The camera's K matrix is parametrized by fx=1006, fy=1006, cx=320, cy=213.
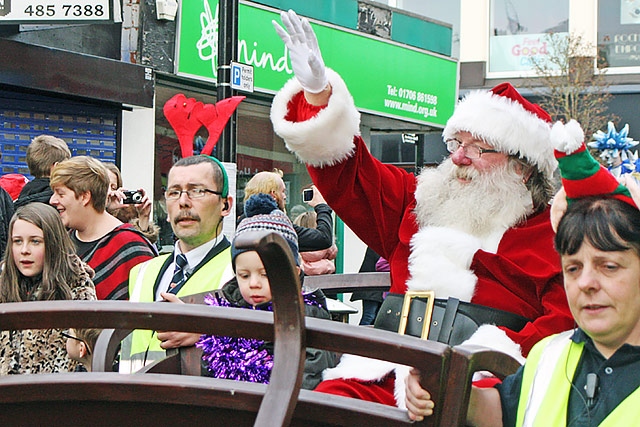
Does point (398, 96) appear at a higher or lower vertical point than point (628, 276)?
higher

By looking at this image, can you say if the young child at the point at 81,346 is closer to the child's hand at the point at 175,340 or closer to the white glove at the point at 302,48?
the child's hand at the point at 175,340

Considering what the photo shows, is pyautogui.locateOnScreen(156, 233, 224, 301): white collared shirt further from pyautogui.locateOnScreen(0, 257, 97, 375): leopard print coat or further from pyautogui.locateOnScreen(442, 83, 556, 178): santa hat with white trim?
pyautogui.locateOnScreen(442, 83, 556, 178): santa hat with white trim

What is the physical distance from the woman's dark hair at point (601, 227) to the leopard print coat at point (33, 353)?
2218 mm

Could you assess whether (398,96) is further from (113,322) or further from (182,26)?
(113,322)

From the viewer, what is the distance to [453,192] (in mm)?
3943

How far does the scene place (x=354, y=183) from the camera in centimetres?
391

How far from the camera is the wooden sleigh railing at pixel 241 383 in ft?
6.36

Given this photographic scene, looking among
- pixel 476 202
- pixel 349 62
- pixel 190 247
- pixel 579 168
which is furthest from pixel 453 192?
pixel 349 62

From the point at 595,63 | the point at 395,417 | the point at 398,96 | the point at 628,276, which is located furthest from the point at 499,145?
the point at 595,63

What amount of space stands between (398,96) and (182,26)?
4.79 metres

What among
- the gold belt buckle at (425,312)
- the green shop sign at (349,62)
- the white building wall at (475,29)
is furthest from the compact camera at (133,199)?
the white building wall at (475,29)

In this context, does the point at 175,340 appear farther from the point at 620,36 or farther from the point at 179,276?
the point at 620,36

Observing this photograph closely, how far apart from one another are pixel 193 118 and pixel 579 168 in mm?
2960
